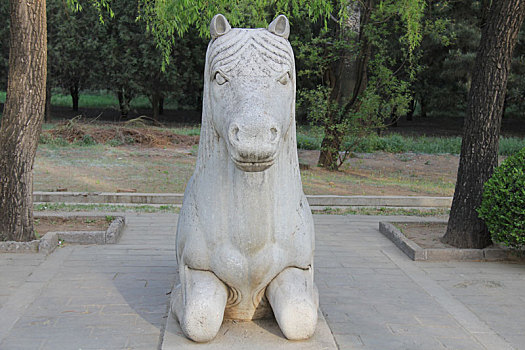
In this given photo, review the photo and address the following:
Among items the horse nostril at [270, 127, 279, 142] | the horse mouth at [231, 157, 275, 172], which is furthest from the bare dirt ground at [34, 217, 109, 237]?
the horse nostril at [270, 127, 279, 142]

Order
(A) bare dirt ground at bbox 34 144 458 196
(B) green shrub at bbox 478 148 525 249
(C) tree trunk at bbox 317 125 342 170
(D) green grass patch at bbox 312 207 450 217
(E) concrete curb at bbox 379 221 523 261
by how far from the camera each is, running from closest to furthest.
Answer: (B) green shrub at bbox 478 148 525 249 < (E) concrete curb at bbox 379 221 523 261 < (D) green grass patch at bbox 312 207 450 217 < (A) bare dirt ground at bbox 34 144 458 196 < (C) tree trunk at bbox 317 125 342 170

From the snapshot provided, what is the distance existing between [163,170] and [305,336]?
983 cm

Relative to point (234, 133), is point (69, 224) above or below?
below

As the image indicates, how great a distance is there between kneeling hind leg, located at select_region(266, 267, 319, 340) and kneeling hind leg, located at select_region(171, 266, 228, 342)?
0.34 m

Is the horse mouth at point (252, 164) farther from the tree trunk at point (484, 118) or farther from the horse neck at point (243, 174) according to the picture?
the tree trunk at point (484, 118)

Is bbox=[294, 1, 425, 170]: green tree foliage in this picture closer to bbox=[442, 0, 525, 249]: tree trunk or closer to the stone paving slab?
bbox=[442, 0, 525, 249]: tree trunk

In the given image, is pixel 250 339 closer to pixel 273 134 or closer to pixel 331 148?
pixel 273 134

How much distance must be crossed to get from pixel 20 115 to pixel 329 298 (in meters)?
4.08

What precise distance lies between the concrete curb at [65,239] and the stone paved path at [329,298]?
0.12 meters

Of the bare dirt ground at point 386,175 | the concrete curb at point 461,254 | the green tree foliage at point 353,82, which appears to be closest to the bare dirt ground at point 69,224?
the concrete curb at point 461,254

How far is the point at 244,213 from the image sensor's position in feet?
10.6

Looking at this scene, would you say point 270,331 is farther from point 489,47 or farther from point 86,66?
point 86,66

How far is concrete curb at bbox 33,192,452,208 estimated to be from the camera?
30.7 feet

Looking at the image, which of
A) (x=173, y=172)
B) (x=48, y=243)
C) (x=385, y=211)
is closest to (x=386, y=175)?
(x=385, y=211)
